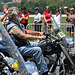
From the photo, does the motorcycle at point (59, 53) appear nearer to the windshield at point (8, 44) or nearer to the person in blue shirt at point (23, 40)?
the person in blue shirt at point (23, 40)

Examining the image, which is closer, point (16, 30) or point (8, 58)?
point (8, 58)

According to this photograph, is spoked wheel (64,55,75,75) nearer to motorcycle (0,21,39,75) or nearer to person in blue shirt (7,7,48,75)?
person in blue shirt (7,7,48,75)

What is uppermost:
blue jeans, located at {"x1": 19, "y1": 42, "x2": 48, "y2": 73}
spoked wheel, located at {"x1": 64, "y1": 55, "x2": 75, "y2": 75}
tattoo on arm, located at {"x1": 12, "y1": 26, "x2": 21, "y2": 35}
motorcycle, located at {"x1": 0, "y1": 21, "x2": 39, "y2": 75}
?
tattoo on arm, located at {"x1": 12, "y1": 26, "x2": 21, "y2": 35}

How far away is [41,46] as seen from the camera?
386 centimetres

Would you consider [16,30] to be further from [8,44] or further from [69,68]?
[69,68]

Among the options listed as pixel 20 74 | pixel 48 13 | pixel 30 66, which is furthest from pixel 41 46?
pixel 48 13

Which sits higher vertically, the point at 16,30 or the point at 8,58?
the point at 16,30

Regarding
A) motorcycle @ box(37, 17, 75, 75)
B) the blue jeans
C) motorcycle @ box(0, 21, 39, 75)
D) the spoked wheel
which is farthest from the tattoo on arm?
the spoked wheel

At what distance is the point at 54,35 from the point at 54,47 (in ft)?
0.95

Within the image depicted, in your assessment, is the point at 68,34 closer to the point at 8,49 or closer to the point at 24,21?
the point at 24,21

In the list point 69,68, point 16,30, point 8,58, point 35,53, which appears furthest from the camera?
point 69,68

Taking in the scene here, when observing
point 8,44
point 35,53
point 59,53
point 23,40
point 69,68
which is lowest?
point 69,68

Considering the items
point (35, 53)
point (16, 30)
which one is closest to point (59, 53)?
point (35, 53)

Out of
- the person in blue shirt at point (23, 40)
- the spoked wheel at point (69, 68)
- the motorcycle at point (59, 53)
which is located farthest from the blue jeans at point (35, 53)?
the spoked wheel at point (69, 68)
